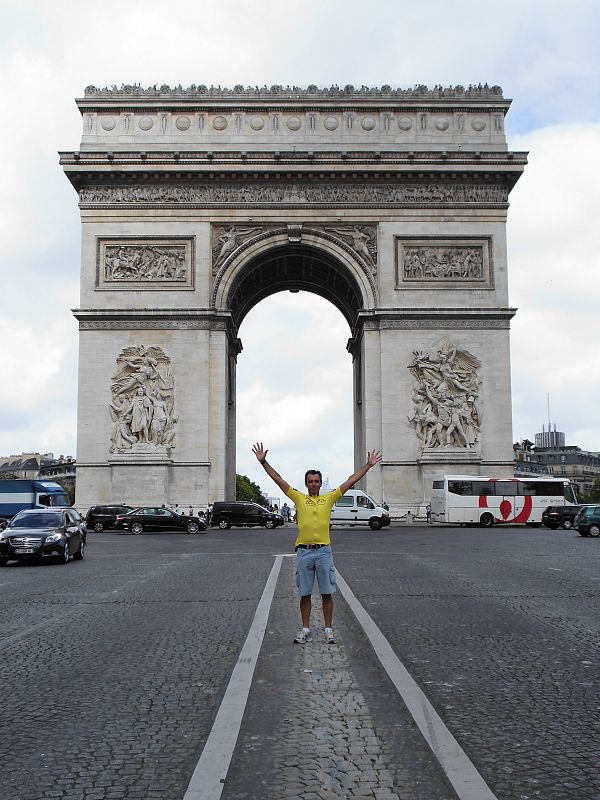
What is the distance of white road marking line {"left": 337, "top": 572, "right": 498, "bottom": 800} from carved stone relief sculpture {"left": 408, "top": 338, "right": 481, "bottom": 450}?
3380 centimetres

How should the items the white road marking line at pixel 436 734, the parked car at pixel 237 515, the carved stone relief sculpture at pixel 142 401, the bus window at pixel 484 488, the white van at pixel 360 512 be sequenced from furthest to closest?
1. the carved stone relief sculpture at pixel 142 401
2. the parked car at pixel 237 515
3. the bus window at pixel 484 488
4. the white van at pixel 360 512
5. the white road marking line at pixel 436 734

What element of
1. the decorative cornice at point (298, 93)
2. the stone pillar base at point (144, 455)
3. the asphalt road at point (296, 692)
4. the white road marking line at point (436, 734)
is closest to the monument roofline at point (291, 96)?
the decorative cornice at point (298, 93)

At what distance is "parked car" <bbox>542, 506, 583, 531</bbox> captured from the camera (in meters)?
42.1

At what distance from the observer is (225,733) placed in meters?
5.12

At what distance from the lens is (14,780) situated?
14.4 feet

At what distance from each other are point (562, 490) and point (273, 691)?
132 ft

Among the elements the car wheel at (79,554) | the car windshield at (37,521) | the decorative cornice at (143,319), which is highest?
the decorative cornice at (143,319)

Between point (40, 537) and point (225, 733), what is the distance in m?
15.3

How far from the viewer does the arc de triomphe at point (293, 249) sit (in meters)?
41.6

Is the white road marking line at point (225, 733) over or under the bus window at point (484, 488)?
under

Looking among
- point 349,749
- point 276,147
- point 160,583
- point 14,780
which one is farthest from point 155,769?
point 276,147

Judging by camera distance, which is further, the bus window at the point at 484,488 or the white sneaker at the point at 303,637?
the bus window at the point at 484,488

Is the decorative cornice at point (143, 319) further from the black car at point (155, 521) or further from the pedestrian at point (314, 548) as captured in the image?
the pedestrian at point (314, 548)

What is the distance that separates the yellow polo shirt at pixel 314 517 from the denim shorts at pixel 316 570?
11 centimetres
